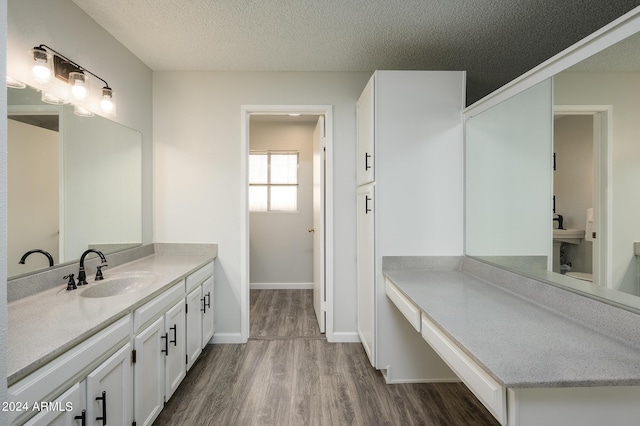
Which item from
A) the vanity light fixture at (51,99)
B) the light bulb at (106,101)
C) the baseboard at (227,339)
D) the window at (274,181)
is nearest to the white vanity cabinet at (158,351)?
the baseboard at (227,339)

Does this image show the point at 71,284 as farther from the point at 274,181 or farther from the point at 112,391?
the point at 274,181

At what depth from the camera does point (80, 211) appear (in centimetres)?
206

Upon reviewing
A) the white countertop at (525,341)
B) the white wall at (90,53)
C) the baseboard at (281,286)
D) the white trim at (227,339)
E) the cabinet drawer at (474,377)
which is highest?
the white wall at (90,53)

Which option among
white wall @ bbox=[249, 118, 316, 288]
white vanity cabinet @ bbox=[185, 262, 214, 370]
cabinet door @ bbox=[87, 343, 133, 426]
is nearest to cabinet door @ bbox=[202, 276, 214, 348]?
white vanity cabinet @ bbox=[185, 262, 214, 370]

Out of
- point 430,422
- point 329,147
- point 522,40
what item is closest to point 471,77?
point 522,40

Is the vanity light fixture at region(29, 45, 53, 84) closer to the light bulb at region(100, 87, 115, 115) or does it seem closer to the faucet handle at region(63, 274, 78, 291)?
the light bulb at region(100, 87, 115, 115)

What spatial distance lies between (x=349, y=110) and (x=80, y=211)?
2279 mm

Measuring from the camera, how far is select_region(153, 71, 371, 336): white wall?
10.0ft

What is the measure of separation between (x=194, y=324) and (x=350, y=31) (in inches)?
97.0

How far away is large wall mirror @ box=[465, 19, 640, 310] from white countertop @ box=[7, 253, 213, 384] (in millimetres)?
2030

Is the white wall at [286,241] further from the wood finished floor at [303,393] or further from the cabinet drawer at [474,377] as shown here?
the cabinet drawer at [474,377]

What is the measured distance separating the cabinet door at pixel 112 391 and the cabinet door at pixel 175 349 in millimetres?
426

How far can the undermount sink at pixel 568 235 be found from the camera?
1490 mm

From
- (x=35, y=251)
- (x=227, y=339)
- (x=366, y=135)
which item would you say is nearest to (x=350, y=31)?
(x=366, y=135)
